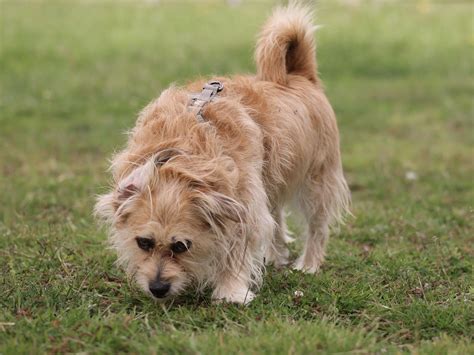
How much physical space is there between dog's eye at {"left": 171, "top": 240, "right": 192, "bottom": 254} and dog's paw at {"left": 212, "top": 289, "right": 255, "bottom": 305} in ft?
1.37

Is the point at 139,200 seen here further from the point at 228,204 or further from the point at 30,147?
the point at 30,147

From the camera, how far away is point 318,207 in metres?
5.48

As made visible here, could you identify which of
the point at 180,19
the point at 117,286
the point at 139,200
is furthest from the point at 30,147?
the point at 180,19

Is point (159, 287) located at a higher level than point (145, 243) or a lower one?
lower

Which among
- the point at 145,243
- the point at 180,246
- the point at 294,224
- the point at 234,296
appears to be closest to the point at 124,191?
the point at 145,243

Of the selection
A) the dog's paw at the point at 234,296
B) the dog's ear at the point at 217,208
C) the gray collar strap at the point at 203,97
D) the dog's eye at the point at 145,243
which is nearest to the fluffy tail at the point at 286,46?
the gray collar strap at the point at 203,97

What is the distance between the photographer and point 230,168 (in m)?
4.23

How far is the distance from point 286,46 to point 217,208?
187 centimetres

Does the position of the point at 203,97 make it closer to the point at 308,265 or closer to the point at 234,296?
the point at 234,296

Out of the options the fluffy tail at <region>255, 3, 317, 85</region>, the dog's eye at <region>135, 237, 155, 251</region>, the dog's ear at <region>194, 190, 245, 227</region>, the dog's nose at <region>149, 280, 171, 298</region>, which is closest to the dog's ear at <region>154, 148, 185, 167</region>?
the dog's ear at <region>194, 190, 245, 227</region>

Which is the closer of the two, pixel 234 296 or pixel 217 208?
pixel 217 208

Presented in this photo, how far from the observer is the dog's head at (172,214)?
13.1ft

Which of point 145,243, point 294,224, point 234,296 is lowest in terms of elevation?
point 294,224

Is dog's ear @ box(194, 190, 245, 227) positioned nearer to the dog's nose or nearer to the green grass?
the dog's nose
